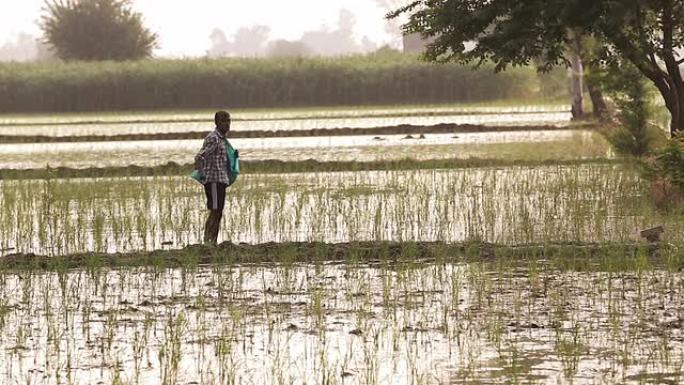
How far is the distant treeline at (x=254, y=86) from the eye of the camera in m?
52.7

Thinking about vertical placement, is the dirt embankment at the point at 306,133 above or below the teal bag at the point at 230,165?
below

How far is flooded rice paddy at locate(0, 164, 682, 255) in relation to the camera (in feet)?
45.0

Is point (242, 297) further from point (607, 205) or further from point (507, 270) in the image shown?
point (607, 205)

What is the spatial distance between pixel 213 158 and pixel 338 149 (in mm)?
14743

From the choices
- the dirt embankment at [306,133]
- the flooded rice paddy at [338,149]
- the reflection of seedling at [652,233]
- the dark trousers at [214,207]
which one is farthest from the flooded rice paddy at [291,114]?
the reflection of seedling at [652,233]

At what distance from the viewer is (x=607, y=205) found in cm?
1559

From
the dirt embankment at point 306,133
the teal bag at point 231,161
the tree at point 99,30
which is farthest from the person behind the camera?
the tree at point 99,30

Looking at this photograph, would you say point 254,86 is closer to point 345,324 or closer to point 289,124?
point 289,124

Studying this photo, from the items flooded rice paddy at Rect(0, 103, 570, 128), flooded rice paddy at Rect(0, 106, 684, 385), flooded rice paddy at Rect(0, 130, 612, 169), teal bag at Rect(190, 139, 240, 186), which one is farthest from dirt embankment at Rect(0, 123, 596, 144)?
teal bag at Rect(190, 139, 240, 186)

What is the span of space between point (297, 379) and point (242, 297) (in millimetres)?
2659

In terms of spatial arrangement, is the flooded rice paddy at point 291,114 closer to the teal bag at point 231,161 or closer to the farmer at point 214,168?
the teal bag at point 231,161

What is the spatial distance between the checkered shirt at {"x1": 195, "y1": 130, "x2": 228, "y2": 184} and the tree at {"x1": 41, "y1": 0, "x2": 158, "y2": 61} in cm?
5544

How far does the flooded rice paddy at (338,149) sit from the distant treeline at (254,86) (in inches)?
827

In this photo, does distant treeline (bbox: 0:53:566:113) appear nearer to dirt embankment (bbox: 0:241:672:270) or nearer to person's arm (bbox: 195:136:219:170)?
person's arm (bbox: 195:136:219:170)
